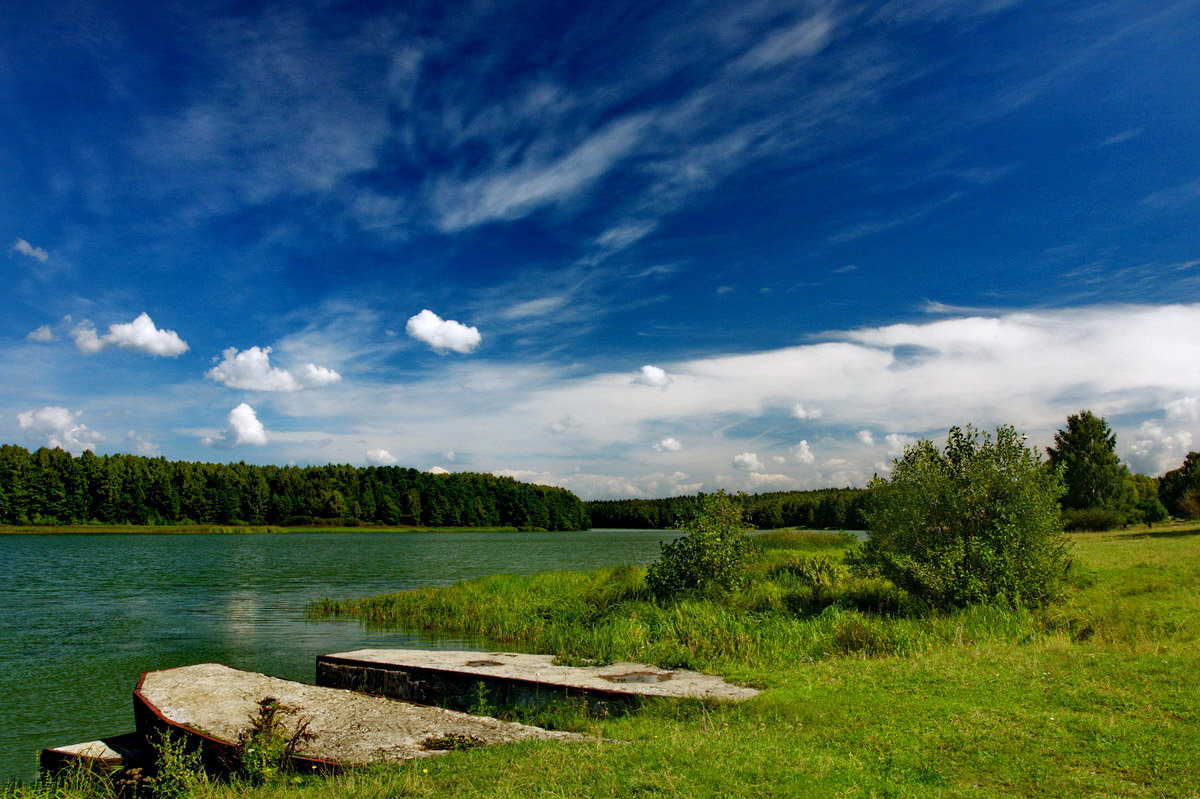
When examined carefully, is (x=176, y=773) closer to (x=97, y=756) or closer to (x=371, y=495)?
(x=97, y=756)

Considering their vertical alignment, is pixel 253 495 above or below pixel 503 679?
above

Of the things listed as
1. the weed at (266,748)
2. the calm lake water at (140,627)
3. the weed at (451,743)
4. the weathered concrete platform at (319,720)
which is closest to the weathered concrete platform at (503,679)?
the weathered concrete platform at (319,720)

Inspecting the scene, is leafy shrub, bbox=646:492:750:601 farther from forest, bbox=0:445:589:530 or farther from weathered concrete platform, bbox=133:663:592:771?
forest, bbox=0:445:589:530

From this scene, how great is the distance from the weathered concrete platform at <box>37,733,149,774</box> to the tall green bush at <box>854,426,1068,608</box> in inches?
679

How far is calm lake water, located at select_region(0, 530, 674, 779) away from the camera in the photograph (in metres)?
14.6

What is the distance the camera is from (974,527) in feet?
59.2

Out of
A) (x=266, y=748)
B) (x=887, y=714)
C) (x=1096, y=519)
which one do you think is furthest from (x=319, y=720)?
(x=1096, y=519)

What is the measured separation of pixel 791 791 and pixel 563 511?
593ft

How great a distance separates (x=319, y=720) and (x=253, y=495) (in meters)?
137

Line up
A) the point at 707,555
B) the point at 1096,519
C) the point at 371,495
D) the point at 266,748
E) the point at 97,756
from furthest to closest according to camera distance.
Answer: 1. the point at 371,495
2. the point at 1096,519
3. the point at 707,555
4. the point at 97,756
5. the point at 266,748

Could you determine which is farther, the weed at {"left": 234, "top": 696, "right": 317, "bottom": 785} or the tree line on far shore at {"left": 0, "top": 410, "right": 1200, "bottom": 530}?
the tree line on far shore at {"left": 0, "top": 410, "right": 1200, "bottom": 530}

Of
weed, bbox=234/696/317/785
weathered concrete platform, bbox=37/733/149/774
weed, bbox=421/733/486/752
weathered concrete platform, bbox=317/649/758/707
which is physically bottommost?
weathered concrete platform, bbox=37/733/149/774

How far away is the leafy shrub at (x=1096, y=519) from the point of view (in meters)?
58.1

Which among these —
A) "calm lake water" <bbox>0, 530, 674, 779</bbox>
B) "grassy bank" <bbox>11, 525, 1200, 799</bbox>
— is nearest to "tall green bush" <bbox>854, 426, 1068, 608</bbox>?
"grassy bank" <bbox>11, 525, 1200, 799</bbox>
